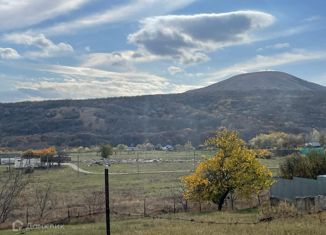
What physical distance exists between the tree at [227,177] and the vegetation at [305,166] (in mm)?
2838

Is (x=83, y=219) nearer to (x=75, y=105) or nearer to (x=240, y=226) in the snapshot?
(x=240, y=226)

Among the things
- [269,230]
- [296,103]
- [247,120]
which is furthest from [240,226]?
[296,103]

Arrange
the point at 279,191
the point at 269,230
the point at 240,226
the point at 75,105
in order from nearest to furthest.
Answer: the point at 269,230 → the point at 240,226 → the point at 279,191 → the point at 75,105

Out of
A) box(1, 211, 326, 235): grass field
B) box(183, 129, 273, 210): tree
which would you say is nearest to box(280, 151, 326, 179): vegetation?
box(183, 129, 273, 210): tree

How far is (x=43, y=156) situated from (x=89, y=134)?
76119 mm

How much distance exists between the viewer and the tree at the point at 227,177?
32062mm

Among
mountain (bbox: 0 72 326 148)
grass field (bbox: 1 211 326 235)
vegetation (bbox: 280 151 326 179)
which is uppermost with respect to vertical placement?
mountain (bbox: 0 72 326 148)

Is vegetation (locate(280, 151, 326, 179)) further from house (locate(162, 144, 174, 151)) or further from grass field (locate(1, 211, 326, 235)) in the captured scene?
house (locate(162, 144, 174, 151))

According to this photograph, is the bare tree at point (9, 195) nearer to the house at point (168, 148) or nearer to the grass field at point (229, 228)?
the grass field at point (229, 228)

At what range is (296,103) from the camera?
196 metres

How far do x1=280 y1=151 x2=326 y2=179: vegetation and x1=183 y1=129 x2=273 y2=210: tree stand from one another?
112 inches

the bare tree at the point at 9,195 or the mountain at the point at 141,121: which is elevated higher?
the mountain at the point at 141,121

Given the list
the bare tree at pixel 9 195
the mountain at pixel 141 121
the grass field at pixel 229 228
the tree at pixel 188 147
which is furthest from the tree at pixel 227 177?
the mountain at pixel 141 121

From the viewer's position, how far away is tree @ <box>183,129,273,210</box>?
32.1 m
